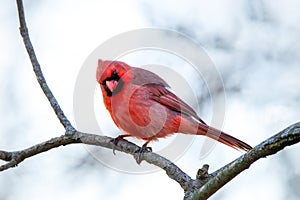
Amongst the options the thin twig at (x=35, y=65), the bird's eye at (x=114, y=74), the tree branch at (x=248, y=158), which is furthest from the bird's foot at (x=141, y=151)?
the tree branch at (x=248, y=158)

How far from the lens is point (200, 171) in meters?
1.48

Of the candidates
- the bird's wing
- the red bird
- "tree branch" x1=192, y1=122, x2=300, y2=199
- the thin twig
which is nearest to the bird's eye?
the red bird

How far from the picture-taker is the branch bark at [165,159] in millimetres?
1220

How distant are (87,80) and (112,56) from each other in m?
0.25

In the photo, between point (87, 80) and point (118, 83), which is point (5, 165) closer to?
point (87, 80)

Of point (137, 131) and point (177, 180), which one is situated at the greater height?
point (137, 131)

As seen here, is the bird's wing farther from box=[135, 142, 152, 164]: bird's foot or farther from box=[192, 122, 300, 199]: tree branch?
box=[192, 122, 300, 199]: tree branch

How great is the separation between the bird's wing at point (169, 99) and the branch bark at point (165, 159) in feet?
1.15

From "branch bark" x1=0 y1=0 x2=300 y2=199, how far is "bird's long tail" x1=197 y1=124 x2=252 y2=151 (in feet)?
1.00

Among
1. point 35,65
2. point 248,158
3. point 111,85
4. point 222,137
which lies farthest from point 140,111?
point 248,158

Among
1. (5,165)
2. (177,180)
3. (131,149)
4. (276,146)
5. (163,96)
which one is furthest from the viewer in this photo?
(163,96)

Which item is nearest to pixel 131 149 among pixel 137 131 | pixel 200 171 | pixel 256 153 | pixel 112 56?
pixel 137 131

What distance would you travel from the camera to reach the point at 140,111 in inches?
88.8

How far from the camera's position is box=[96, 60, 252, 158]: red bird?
2182 mm
